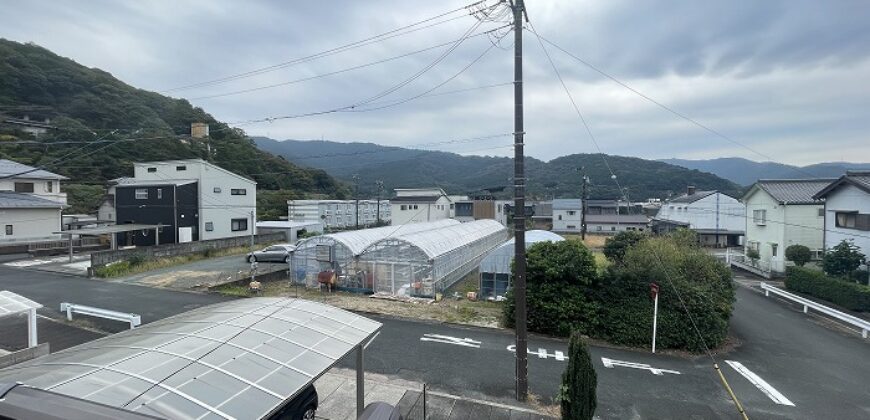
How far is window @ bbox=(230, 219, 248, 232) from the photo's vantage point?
32062 mm

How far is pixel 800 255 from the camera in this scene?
2212 cm

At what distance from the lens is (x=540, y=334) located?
1207 centimetres

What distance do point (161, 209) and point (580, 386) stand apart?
106ft

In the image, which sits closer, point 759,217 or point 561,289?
point 561,289

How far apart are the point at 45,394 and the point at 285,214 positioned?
45426mm

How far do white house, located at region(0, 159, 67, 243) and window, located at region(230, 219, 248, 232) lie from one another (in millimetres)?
11627

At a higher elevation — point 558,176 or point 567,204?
point 558,176

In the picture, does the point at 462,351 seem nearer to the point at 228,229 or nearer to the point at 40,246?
the point at 228,229

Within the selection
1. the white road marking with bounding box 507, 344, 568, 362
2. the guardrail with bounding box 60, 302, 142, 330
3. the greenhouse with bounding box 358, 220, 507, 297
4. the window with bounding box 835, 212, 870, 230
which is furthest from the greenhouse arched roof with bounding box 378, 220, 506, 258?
the window with bounding box 835, 212, 870, 230

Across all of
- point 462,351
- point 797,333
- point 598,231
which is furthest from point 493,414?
point 598,231

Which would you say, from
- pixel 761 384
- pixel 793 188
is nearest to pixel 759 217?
pixel 793 188

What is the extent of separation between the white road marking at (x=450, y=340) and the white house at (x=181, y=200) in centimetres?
2203

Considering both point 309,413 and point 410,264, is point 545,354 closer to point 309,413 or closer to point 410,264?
point 309,413

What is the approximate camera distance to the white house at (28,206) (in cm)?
2606
